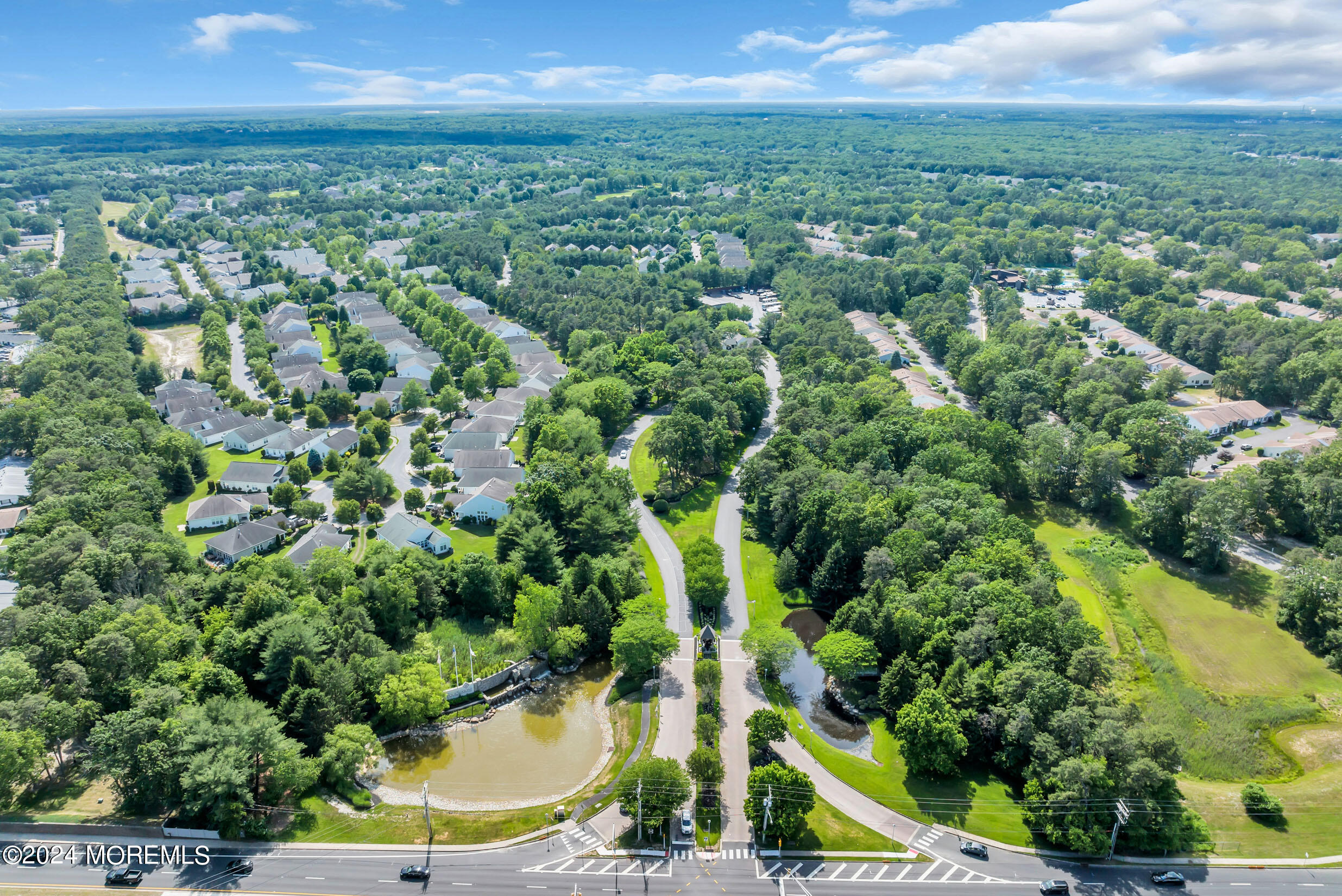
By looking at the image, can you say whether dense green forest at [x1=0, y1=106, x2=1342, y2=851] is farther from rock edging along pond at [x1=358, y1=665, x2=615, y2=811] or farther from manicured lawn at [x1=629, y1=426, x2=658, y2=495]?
manicured lawn at [x1=629, y1=426, x2=658, y2=495]

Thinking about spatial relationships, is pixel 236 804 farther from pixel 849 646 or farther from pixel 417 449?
pixel 417 449

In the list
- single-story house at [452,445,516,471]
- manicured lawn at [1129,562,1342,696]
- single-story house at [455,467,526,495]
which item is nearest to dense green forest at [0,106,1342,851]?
manicured lawn at [1129,562,1342,696]

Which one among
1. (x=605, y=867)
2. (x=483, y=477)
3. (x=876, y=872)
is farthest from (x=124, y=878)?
(x=483, y=477)

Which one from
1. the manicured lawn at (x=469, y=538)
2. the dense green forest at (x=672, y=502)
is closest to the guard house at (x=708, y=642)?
the dense green forest at (x=672, y=502)

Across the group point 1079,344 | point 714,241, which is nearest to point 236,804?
point 1079,344

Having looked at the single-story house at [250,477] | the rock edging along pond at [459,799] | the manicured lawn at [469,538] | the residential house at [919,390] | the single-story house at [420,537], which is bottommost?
the rock edging along pond at [459,799]

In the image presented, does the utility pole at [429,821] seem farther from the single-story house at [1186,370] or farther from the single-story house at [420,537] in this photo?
the single-story house at [1186,370]
